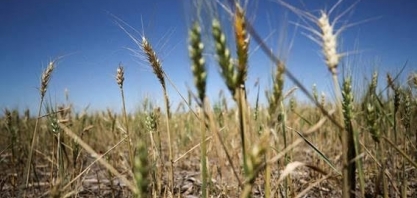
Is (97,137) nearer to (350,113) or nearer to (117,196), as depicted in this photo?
(117,196)

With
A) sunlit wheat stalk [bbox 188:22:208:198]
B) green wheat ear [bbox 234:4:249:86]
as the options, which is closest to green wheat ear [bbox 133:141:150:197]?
sunlit wheat stalk [bbox 188:22:208:198]

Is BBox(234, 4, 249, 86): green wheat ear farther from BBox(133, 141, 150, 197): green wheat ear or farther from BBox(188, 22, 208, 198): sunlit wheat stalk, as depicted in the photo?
BBox(133, 141, 150, 197): green wheat ear

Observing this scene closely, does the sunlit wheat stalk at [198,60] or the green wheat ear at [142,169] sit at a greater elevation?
the sunlit wheat stalk at [198,60]

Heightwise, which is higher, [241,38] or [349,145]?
[241,38]

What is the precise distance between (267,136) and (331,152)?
380 cm

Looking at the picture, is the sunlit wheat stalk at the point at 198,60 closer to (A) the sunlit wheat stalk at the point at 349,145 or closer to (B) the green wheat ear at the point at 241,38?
(B) the green wheat ear at the point at 241,38

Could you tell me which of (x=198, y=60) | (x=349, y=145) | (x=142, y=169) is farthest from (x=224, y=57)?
(x=349, y=145)

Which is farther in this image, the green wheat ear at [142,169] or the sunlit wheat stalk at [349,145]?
the sunlit wheat stalk at [349,145]

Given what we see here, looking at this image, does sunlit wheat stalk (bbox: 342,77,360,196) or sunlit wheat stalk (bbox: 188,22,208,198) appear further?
sunlit wheat stalk (bbox: 342,77,360,196)

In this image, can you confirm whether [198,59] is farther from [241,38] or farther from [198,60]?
[241,38]

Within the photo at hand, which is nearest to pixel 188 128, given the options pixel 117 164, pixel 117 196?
pixel 117 164

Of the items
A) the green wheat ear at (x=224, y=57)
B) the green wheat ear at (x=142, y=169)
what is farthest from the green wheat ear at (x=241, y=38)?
the green wheat ear at (x=142, y=169)

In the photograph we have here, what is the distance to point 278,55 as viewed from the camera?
1.15 m

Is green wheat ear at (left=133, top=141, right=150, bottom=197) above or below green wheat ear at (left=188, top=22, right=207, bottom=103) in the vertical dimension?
below
